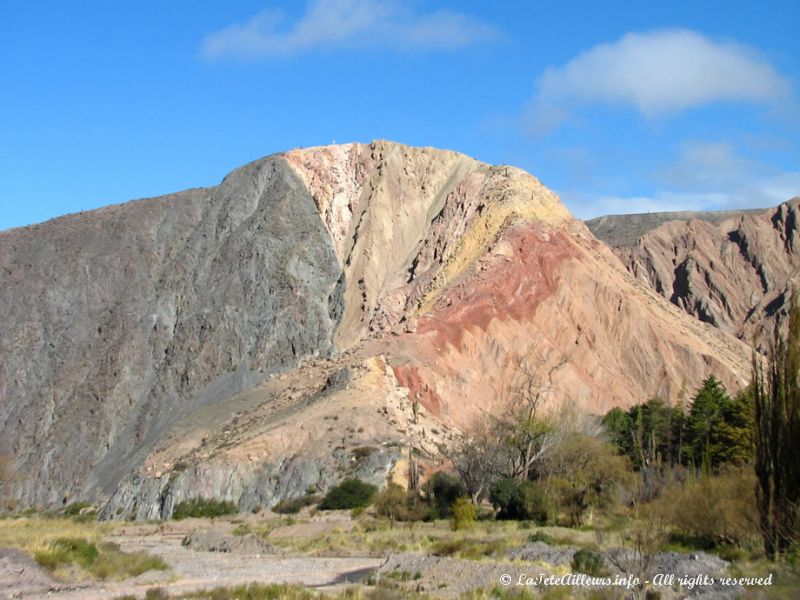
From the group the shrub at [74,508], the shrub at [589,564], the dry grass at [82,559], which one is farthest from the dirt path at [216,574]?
the shrub at [74,508]

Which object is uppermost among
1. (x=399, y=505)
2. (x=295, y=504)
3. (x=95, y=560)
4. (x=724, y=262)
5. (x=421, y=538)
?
(x=724, y=262)

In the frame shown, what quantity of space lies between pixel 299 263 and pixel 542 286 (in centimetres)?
2332

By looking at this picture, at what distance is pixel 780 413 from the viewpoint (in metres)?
21.2

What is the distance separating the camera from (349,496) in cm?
4978

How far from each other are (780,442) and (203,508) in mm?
37038

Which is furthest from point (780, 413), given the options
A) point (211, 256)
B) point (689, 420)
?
point (211, 256)

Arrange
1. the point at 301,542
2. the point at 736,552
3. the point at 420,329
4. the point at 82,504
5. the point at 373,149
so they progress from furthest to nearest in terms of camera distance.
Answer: the point at 373,149 → the point at 420,329 → the point at 82,504 → the point at 301,542 → the point at 736,552

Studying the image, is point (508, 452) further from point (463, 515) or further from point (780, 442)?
point (780, 442)

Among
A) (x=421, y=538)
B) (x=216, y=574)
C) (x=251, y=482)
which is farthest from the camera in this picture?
(x=251, y=482)

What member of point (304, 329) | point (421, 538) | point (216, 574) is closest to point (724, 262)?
point (304, 329)

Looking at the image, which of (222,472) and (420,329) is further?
(420,329)

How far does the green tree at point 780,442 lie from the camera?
2086 centimetres

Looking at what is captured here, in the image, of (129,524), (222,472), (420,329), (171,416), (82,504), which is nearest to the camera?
(129,524)

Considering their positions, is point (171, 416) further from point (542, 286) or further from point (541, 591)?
point (541, 591)
